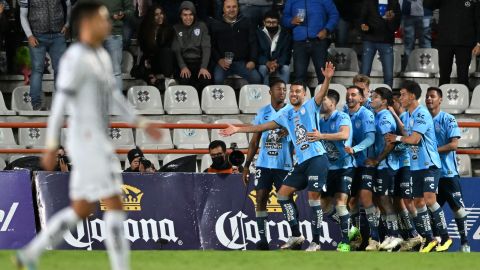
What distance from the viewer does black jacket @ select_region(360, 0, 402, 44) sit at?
20.0 m

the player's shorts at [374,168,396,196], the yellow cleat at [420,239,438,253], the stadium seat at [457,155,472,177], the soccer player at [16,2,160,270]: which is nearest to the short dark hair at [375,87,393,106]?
the player's shorts at [374,168,396,196]

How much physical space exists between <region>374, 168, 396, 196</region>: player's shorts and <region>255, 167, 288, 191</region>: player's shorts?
4.64 feet

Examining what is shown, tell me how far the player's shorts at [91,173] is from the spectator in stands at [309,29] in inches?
426

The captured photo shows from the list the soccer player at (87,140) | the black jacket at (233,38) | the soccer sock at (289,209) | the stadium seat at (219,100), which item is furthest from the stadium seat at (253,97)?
the soccer player at (87,140)

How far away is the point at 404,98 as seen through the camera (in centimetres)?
1600

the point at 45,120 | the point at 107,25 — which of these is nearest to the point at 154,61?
the point at 45,120

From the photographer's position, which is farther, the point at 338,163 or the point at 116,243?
the point at 338,163

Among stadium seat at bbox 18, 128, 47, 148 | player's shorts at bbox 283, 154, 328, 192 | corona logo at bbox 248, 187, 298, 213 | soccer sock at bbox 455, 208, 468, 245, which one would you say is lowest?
soccer sock at bbox 455, 208, 468, 245

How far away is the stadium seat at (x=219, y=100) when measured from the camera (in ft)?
63.5

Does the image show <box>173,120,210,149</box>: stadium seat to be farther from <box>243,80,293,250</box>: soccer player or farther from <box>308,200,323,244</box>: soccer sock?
<box>308,200,323,244</box>: soccer sock

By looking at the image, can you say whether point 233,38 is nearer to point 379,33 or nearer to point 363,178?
point 379,33

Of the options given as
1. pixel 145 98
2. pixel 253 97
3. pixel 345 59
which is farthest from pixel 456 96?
pixel 145 98

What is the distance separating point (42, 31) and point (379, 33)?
5.56 m

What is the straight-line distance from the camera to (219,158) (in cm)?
1677
